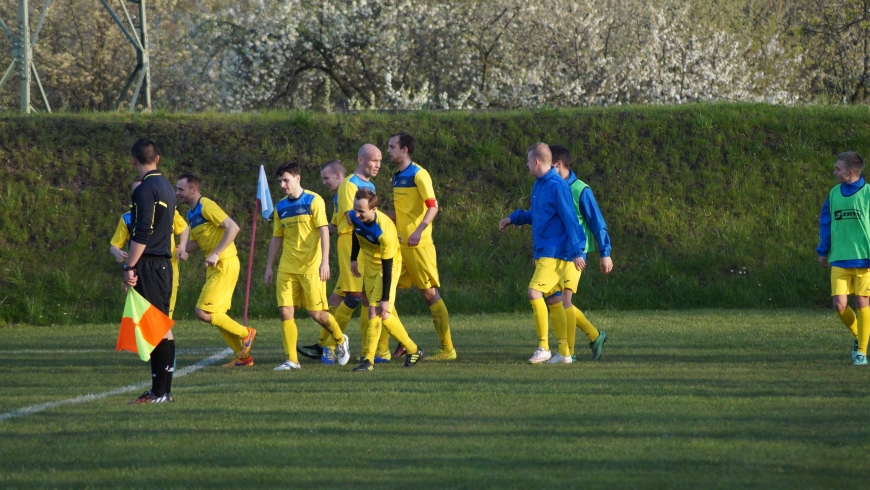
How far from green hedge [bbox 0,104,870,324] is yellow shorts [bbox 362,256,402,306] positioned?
6671mm

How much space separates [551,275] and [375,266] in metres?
1.59

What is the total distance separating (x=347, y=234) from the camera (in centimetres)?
966

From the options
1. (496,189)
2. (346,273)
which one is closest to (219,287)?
(346,273)

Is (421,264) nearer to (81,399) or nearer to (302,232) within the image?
(302,232)

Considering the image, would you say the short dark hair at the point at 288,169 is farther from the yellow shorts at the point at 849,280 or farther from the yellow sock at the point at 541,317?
the yellow shorts at the point at 849,280

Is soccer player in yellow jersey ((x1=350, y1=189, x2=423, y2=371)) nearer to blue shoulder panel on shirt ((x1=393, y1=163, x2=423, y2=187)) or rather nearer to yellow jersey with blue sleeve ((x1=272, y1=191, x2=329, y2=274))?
yellow jersey with blue sleeve ((x1=272, y1=191, x2=329, y2=274))

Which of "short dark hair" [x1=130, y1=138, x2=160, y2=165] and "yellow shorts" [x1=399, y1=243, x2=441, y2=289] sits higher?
"short dark hair" [x1=130, y1=138, x2=160, y2=165]

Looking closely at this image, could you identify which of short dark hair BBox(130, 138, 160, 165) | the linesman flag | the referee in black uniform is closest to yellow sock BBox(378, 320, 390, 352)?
the referee in black uniform

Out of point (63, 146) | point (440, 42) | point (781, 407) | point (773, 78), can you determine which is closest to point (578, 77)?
point (440, 42)

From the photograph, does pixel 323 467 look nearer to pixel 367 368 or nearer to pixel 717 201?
pixel 367 368

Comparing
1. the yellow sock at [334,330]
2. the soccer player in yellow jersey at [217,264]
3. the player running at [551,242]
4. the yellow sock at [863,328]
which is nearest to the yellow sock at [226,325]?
the soccer player in yellow jersey at [217,264]

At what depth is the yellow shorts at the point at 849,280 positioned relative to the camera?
28.1ft

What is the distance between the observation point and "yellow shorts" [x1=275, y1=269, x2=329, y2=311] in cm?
907

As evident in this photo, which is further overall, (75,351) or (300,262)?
(75,351)
